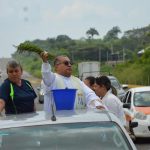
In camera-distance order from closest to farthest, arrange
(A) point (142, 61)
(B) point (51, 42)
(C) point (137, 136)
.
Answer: (C) point (137, 136)
(A) point (142, 61)
(B) point (51, 42)

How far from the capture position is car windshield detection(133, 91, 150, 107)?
52.7 ft

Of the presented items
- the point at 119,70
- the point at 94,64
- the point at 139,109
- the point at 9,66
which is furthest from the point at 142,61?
the point at 9,66

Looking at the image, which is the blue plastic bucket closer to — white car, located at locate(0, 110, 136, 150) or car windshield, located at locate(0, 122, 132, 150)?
white car, located at locate(0, 110, 136, 150)

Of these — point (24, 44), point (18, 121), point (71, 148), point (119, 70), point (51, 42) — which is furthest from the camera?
point (51, 42)

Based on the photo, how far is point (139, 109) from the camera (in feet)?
51.5

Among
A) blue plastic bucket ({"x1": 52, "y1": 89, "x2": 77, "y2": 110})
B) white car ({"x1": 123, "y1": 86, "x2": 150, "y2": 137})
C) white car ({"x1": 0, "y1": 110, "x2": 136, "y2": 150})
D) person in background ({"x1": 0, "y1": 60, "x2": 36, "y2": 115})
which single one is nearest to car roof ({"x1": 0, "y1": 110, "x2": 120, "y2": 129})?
white car ({"x1": 0, "y1": 110, "x2": 136, "y2": 150})

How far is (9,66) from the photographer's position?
26.2ft

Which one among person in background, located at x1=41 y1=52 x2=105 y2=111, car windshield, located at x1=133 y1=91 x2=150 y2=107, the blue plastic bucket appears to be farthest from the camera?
car windshield, located at x1=133 y1=91 x2=150 y2=107

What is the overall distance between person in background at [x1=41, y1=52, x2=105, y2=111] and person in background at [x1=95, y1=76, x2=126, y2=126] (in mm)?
642

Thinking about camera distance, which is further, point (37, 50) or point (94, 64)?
point (94, 64)

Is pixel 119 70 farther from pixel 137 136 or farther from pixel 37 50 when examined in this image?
pixel 37 50

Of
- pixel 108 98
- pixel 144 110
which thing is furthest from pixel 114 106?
pixel 144 110

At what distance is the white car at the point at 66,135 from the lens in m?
5.53

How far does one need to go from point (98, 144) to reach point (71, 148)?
25 cm
